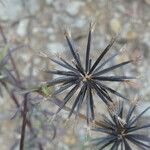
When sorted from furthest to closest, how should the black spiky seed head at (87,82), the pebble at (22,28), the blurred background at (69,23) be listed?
the pebble at (22,28)
the blurred background at (69,23)
the black spiky seed head at (87,82)

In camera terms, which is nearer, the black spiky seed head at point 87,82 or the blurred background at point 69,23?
the black spiky seed head at point 87,82

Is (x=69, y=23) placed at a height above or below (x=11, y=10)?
below

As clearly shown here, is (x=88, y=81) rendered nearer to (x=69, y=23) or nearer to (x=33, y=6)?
(x=69, y=23)

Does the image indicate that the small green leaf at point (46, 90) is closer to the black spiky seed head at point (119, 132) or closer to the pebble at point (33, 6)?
the black spiky seed head at point (119, 132)

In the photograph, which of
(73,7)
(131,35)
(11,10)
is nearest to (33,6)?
(11,10)

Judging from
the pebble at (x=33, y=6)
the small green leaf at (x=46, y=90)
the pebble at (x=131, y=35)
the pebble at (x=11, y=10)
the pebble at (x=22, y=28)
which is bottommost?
the small green leaf at (x=46, y=90)

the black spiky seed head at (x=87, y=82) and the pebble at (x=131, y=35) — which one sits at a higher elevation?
the pebble at (x=131, y=35)

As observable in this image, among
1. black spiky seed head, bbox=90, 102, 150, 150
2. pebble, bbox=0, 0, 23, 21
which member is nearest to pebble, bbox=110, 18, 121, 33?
pebble, bbox=0, 0, 23, 21

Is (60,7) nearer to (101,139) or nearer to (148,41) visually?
(148,41)

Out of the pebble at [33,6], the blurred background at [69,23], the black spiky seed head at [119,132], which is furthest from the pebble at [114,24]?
the black spiky seed head at [119,132]

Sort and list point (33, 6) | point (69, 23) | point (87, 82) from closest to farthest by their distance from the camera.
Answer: point (87, 82)
point (69, 23)
point (33, 6)

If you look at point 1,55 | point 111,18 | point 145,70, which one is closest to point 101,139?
point 1,55
